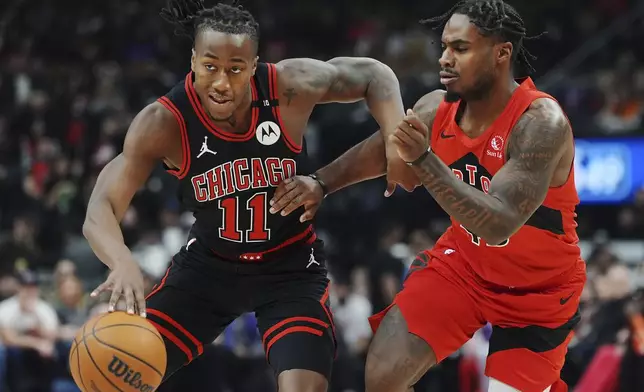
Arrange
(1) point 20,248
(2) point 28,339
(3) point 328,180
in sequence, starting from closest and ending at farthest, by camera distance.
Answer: (3) point 328,180 → (2) point 28,339 → (1) point 20,248

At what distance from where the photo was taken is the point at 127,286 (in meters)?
4.63

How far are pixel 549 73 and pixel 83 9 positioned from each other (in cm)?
767

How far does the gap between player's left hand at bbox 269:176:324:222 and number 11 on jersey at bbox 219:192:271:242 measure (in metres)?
0.07

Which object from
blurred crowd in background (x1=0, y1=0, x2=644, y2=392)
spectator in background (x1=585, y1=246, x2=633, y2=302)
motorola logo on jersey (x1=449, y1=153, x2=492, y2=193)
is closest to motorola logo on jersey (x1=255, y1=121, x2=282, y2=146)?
motorola logo on jersey (x1=449, y1=153, x2=492, y2=193)

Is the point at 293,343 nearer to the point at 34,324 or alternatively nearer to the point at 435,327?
the point at 435,327

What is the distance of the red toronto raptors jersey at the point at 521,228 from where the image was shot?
4727mm

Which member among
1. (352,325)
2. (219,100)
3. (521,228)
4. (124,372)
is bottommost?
(352,325)

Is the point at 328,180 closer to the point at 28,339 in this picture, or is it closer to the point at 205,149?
the point at 205,149

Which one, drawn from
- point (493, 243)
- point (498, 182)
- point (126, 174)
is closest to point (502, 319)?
point (493, 243)

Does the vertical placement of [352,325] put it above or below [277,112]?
below

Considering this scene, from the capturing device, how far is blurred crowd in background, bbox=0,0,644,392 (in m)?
9.08

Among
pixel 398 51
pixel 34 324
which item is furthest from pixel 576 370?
pixel 398 51

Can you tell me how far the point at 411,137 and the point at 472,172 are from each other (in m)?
0.64

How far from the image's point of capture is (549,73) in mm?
15531
